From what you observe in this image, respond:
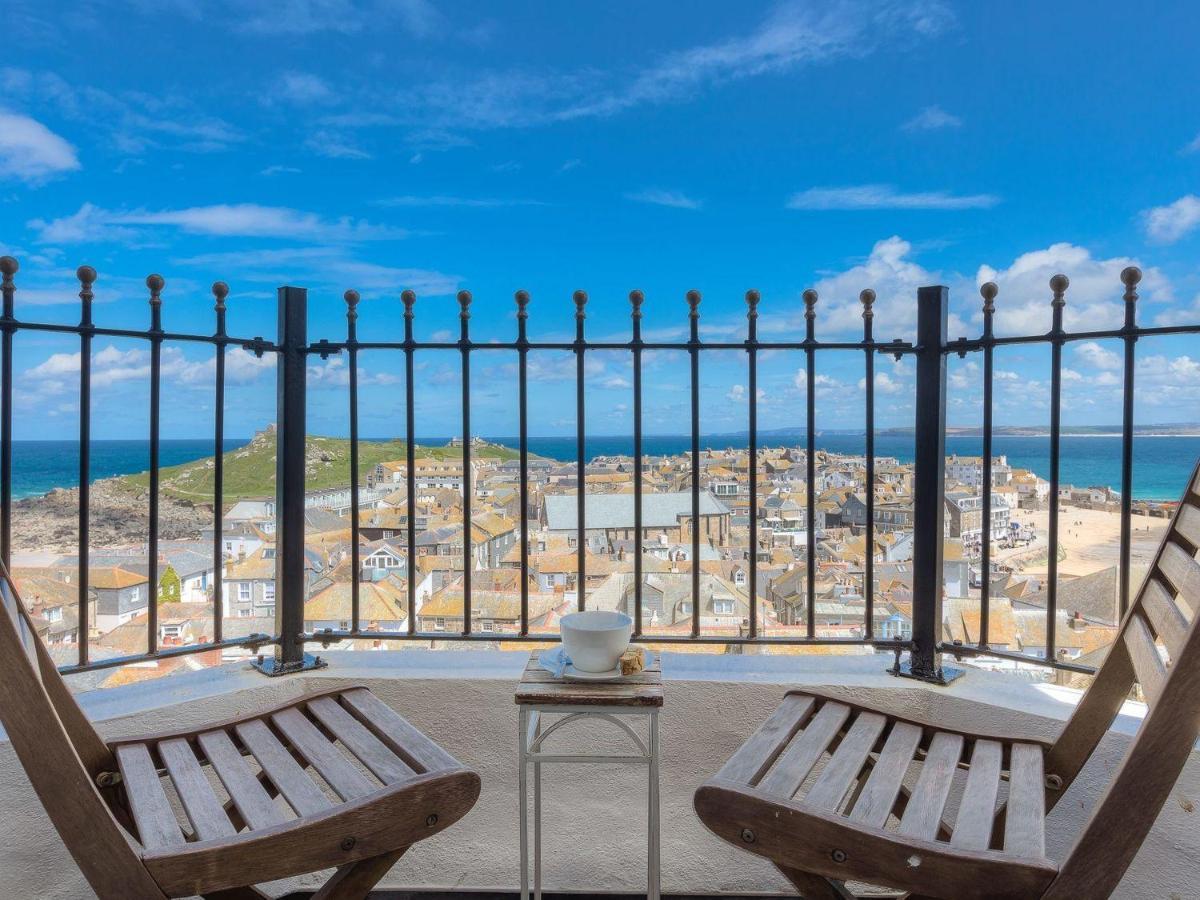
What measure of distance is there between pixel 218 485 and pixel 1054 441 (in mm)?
2537

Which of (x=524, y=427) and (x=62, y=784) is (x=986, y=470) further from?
(x=62, y=784)

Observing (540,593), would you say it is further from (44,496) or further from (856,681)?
(44,496)

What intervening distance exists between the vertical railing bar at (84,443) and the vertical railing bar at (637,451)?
60.0 inches

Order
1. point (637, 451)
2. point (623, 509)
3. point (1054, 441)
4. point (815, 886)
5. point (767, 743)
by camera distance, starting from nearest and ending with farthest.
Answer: point (815, 886) < point (767, 743) < point (1054, 441) < point (637, 451) < point (623, 509)

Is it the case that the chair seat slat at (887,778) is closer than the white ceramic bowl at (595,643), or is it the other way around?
the chair seat slat at (887,778)

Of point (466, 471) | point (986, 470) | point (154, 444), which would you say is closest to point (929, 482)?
point (986, 470)

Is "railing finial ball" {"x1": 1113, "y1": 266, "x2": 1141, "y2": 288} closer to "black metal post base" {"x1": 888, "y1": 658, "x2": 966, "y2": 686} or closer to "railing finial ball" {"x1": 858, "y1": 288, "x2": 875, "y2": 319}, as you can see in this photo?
"railing finial ball" {"x1": 858, "y1": 288, "x2": 875, "y2": 319}

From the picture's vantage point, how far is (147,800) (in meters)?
1.18

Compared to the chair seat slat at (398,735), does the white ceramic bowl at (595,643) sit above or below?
above

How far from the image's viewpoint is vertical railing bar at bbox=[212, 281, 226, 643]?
1.96 m

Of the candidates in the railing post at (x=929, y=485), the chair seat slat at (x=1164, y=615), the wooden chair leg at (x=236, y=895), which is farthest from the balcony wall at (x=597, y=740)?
the wooden chair leg at (x=236, y=895)

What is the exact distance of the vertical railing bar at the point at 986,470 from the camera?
1.88 meters

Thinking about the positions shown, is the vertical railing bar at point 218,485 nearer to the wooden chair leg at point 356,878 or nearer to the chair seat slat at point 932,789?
the wooden chair leg at point 356,878

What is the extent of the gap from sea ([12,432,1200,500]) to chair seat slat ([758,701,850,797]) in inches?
34.0
